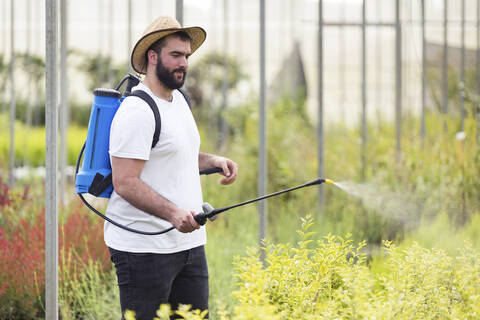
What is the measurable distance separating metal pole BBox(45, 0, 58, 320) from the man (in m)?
0.36

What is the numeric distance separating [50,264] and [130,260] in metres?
0.52

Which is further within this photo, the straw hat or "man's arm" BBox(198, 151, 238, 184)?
"man's arm" BBox(198, 151, 238, 184)

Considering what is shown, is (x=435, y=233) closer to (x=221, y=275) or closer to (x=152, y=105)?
(x=221, y=275)

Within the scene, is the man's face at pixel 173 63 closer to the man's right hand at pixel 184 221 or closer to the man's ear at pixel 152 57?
the man's ear at pixel 152 57

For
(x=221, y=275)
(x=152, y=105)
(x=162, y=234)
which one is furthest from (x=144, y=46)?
(x=221, y=275)

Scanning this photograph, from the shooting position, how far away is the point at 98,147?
2232 mm

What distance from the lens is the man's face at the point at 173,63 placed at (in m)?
2.26

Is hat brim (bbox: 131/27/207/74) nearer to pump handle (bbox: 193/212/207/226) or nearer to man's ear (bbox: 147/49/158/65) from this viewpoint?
man's ear (bbox: 147/49/158/65)

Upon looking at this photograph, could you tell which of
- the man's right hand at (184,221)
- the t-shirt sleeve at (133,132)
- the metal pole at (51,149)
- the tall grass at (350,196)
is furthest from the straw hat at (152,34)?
the tall grass at (350,196)

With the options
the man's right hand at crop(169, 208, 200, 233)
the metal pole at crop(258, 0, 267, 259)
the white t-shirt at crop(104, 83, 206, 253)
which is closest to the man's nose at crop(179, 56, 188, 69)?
the white t-shirt at crop(104, 83, 206, 253)

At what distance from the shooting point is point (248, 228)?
474 centimetres

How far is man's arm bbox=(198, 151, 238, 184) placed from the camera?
2.49 m

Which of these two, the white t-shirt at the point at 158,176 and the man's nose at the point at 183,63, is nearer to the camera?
the white t-shirt at the point at 158,176

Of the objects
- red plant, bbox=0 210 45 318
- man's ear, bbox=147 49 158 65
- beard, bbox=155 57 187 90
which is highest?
man's ear, bbox=147 49 158 65
